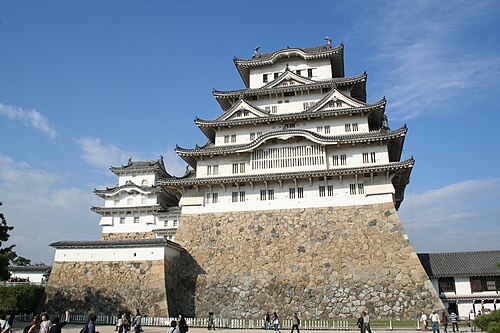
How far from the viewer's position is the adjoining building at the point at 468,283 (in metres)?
31.2

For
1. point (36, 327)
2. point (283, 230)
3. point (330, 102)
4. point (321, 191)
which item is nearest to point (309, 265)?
point (283, 230)

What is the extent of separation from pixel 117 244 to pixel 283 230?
1191 cm

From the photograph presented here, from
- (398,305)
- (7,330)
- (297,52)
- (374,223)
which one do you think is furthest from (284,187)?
(7,330)

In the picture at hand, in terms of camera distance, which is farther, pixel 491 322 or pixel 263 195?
pixel 263 195

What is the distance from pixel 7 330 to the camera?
12.0 m

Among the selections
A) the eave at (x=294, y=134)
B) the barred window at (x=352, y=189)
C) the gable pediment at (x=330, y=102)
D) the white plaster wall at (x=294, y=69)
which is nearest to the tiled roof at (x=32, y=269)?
the eave at (x=294, y=134)

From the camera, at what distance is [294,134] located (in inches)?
1238

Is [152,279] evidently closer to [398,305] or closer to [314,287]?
[314,287]

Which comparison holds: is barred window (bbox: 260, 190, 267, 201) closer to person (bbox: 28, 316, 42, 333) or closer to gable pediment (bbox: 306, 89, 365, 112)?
gable pediment (bbox: 306, 89, 365, 112)

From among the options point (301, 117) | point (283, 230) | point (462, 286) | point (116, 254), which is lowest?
point (462, 286)

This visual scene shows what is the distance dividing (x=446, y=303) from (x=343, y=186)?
1213 centimetres

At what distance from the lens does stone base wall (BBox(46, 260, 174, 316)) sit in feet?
90.2

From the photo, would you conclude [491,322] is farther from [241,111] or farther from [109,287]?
[241,111]

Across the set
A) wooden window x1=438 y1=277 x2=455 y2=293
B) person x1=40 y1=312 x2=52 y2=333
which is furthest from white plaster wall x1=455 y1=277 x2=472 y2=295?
person x1=40 y1=312 x2=52 y2=333
